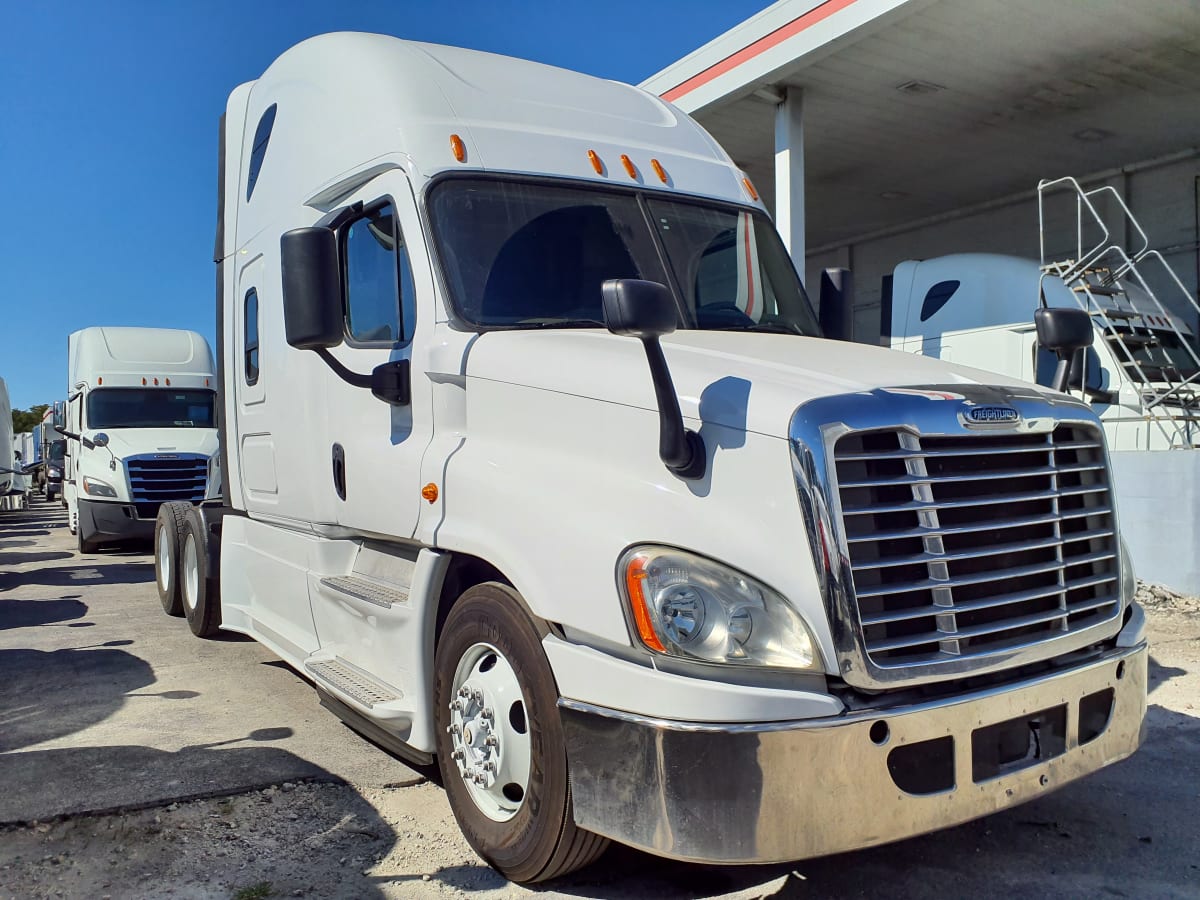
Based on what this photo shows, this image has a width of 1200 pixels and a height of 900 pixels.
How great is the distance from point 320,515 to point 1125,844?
11.9 ft

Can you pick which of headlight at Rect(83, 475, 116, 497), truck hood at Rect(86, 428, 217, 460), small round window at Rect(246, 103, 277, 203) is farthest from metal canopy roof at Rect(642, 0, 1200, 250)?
headlight at Rect(83, 475, 116, 497)

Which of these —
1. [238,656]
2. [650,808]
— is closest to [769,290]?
[650,808]

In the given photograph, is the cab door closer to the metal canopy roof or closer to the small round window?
the small round window

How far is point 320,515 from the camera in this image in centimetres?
486

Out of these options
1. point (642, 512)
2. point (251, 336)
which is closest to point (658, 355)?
point (642, 512)

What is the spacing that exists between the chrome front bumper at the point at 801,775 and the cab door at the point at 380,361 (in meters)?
1.46

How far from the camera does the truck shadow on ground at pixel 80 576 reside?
11023 mm

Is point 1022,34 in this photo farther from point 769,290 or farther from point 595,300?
point 595,300

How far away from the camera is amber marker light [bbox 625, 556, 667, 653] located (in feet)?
9.34

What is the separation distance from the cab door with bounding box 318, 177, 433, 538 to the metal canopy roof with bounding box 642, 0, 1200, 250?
309 inches

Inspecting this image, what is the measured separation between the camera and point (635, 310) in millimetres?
2963

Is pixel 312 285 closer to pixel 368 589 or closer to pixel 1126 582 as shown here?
pixel 368 589

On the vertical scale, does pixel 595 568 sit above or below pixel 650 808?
above

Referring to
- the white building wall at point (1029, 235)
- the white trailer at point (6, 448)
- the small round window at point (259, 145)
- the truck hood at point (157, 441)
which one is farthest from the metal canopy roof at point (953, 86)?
the white trailer at point (6, 448)
